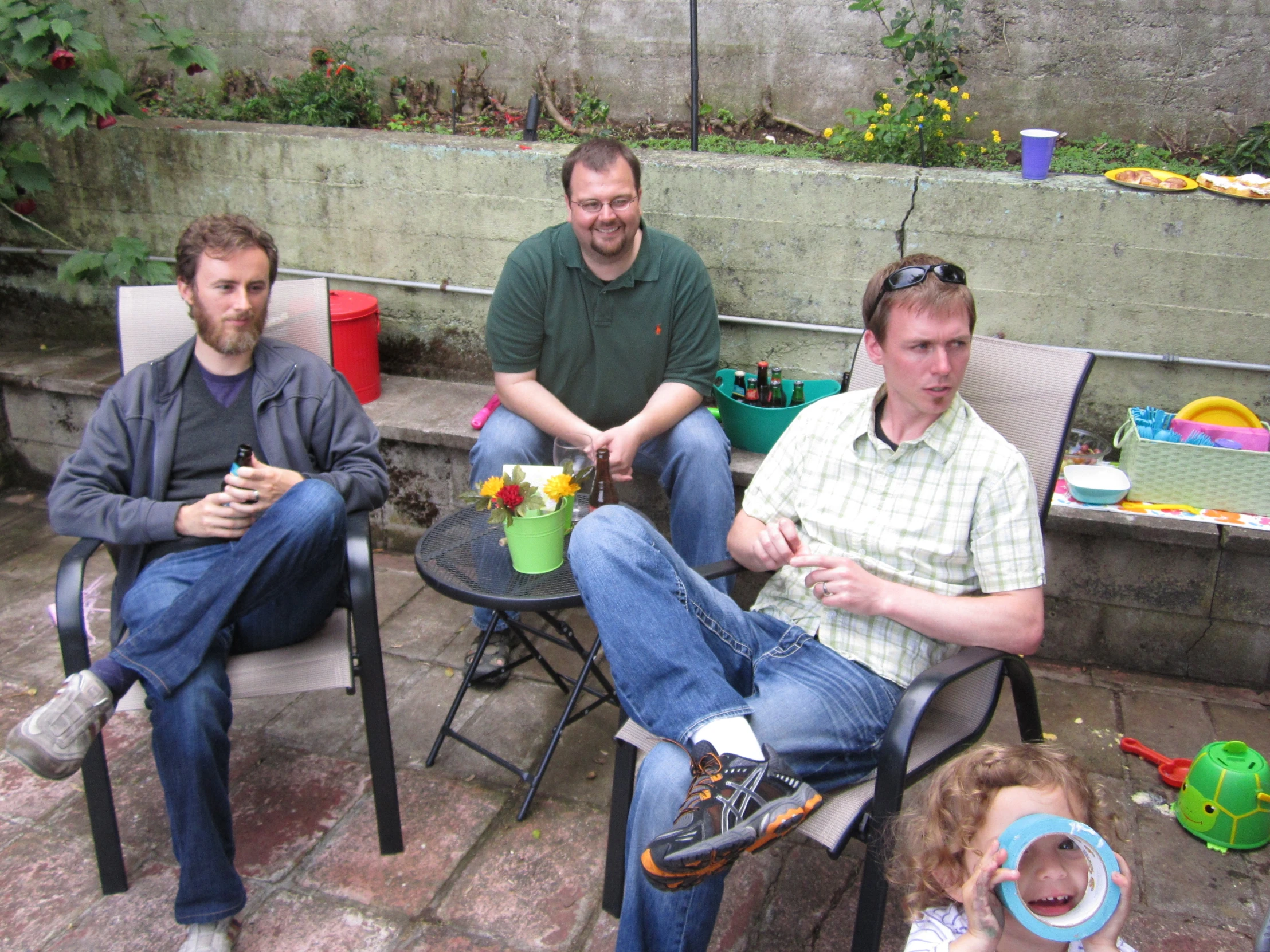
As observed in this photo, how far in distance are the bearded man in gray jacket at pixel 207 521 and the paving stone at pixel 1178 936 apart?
198 centimetres

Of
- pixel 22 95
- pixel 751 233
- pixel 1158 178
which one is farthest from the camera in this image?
pixel 22 95

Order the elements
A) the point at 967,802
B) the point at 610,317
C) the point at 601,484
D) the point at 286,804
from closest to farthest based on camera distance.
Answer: the point at 967,802
the point at 286,804
the point at 601,484
the point at 610,317

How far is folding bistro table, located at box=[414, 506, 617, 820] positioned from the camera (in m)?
2.41

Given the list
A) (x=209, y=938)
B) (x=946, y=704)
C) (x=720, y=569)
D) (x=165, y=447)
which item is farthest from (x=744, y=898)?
(x=165, y=447)

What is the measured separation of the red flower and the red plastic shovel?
1.87m

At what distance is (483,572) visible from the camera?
8.33ft

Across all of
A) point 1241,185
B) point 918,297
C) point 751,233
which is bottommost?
point 918,297

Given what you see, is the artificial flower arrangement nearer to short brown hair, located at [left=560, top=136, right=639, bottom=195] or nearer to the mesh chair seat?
the mesh chair seat

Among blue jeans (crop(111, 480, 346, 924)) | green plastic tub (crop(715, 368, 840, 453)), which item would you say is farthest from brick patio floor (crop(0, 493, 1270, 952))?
green plastic tub (crop(715, 368, 840, 453))

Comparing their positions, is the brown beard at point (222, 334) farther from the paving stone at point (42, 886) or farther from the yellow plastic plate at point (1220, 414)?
the yellow plastic plate at point (1220, 414)

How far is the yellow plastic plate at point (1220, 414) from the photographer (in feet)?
10.8

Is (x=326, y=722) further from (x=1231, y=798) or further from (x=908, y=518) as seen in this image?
(x=1231, y=798)

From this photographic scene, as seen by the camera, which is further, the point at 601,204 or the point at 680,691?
the point at 601,204

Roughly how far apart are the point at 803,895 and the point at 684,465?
4.21ft
